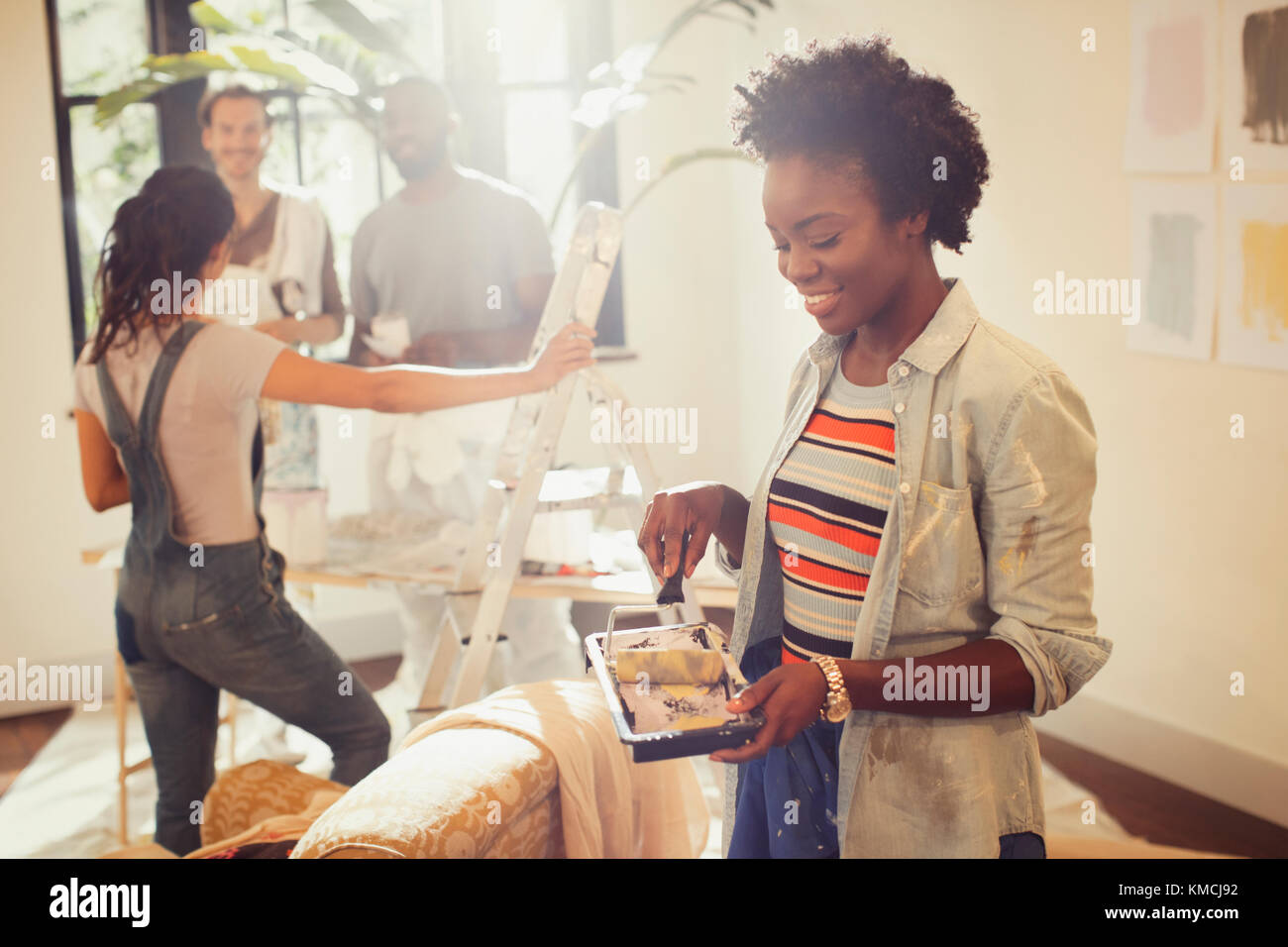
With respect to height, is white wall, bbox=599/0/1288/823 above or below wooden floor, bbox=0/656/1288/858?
above

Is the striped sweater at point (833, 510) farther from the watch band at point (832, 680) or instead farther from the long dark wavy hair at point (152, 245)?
the long dark wavy hair at point (152, 245)

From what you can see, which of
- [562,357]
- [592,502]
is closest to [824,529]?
[562,357]

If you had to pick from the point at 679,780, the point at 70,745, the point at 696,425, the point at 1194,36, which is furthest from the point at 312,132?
the point at 679,780

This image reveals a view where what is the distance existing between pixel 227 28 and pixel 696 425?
244 cm

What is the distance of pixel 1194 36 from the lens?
8.82 feet

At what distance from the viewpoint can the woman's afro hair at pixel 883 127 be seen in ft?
3.71

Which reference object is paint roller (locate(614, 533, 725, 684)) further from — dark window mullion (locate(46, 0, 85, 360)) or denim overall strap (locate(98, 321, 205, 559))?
dark window mullion (locate(46, 0, 85, 360))

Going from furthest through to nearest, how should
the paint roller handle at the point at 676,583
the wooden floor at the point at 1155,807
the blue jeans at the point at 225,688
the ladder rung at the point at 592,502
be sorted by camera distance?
1. the wooden floor at the point at 1155,807
2. the ladder rung at the point at 592,502
3. the blue jeans at the point at 225,688
4. the paint roller handle at the point at 676,583

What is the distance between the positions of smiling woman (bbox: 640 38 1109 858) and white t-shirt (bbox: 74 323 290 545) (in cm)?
102

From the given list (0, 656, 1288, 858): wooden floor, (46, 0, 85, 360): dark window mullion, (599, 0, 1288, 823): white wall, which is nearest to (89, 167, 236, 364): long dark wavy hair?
(599, 0, 1288, 823): white wall

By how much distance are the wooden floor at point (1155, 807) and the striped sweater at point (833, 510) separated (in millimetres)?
1906

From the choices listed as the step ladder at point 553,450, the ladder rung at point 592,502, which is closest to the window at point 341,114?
the step ladder at point 553,450

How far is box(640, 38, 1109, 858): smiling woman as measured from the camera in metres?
1.08

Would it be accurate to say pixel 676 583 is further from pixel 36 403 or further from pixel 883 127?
pixel 36 403
